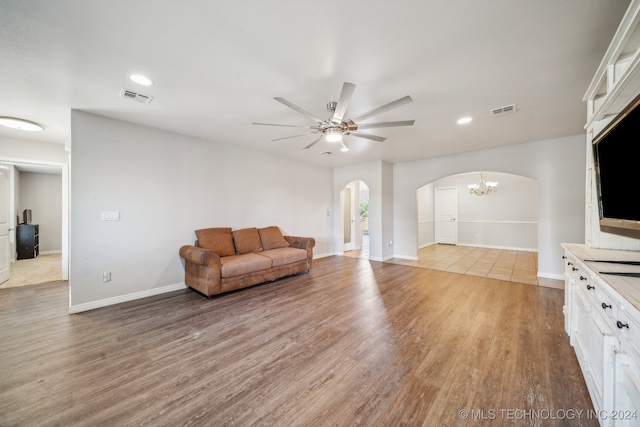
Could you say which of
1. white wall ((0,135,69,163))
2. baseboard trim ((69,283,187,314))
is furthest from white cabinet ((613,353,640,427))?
white wall ((0,135,69,163))

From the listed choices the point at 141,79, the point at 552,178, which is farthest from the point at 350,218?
the point at 141,79

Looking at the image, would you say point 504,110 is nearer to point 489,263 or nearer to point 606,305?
point 606,305

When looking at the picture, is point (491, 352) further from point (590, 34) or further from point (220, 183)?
point (220, 183)

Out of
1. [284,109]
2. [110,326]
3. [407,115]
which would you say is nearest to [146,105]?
[284,109]

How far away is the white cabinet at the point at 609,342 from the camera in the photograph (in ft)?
3.34

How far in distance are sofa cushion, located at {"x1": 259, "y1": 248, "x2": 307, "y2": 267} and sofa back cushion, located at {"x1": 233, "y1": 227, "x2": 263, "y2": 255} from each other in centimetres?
26

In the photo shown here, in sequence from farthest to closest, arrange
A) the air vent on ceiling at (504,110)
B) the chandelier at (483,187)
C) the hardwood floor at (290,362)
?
the chandelier at (483,187)
the air vent on ceiling at (504,110)
the hardwood floor at (290,362)

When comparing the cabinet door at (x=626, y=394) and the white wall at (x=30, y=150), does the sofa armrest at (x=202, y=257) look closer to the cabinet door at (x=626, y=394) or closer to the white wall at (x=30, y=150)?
the white wall at (x=30, y=150)

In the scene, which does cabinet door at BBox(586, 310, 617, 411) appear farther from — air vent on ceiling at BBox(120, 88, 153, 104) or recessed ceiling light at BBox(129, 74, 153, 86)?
air vent on ceiling at BBox(120, 88, 153, 104)

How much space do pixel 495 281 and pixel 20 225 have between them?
10699 mm

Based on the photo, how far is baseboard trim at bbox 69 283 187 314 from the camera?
10.0ft

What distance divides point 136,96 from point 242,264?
2524 mm

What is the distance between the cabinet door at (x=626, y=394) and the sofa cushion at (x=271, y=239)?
14.5 ft

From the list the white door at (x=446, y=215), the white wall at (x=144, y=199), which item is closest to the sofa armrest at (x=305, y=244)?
the white wall at (x=144, y=199)
